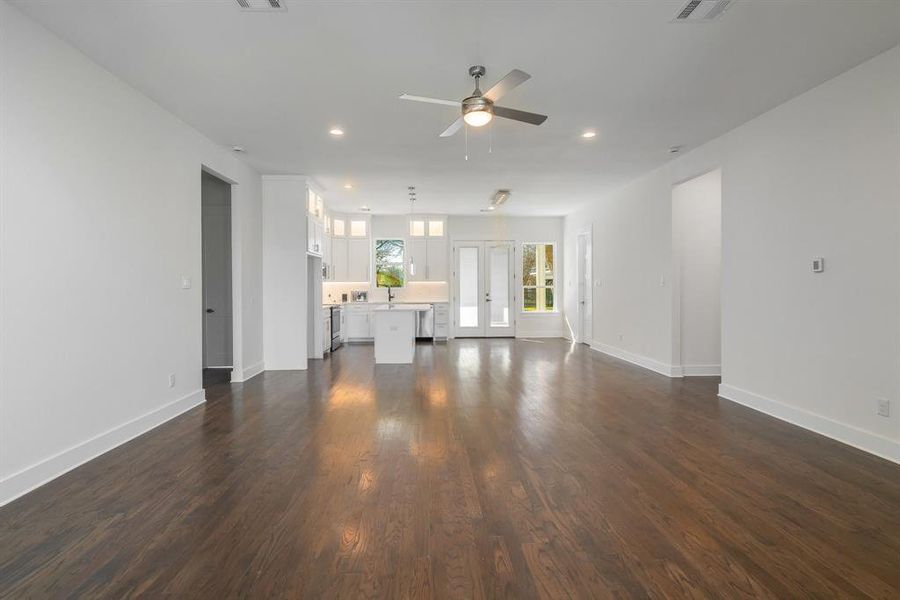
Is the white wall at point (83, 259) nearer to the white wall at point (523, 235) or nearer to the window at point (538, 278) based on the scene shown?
the white wall at point (523, 235)

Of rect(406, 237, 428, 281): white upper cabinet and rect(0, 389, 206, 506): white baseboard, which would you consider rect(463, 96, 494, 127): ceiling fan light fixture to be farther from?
rect(406, 237, 428, 281): white upper cabinet

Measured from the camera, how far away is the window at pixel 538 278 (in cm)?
1042

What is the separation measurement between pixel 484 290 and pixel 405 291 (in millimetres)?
1820

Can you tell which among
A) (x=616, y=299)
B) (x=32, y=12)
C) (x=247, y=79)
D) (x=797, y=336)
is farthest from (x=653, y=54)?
(x=616, y=299)

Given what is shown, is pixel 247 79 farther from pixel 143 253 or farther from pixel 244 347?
pixel 244 347

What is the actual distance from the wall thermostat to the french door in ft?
22.4

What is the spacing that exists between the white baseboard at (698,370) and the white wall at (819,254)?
100 centimetres

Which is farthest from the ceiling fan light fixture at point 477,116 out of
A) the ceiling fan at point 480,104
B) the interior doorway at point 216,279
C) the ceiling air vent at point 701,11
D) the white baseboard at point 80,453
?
the interior doorway at point 216,279

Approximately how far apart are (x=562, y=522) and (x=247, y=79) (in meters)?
3.74

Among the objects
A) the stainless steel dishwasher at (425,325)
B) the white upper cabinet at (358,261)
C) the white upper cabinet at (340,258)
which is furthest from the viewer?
the stainless steel dishwasher at (425,325)

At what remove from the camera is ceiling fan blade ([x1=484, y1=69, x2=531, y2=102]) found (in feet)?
9.16

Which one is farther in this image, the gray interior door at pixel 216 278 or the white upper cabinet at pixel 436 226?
the white upper cabinet at pixel 436 226

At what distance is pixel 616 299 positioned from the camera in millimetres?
7664

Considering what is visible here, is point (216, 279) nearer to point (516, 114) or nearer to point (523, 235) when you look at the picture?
point (516, 114)
